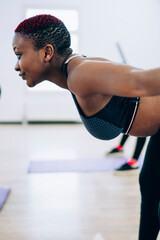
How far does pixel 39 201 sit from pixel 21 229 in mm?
358

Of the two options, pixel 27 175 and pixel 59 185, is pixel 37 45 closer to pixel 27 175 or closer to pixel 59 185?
pixel 59 185

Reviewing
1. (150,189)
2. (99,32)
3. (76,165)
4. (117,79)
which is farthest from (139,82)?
(99,32)

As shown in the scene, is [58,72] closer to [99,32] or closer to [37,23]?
[37,23]

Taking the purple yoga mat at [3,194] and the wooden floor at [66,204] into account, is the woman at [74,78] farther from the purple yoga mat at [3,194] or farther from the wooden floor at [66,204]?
the purple yoga mat at [3,194]

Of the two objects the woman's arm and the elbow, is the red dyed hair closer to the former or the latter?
the woman's arm

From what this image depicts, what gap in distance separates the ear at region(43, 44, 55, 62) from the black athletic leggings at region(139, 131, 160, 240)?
0.42m

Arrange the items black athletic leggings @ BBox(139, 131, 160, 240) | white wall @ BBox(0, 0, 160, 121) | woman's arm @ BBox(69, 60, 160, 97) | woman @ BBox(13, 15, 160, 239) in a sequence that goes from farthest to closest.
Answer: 1. white wall @ BBox(0, 0, 160, 121)
2. black athletic leggings @ BBox(139, 131, 160, 240)
3. woman @ BBox(13, 15, 160, 239)
4. woman's arm @ BBox(69, 60, 160, 97)

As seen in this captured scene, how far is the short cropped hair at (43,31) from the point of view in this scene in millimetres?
785

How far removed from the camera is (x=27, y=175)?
2.29m

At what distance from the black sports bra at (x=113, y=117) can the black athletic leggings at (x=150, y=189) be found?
112 millimetres

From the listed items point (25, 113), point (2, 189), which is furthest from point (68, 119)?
point (2, 189)

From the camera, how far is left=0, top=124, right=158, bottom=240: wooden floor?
139 centimetres

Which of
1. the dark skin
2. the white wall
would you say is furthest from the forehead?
the white wall

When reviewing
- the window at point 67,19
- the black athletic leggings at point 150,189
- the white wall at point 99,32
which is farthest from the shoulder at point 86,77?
the window at point 67,19
